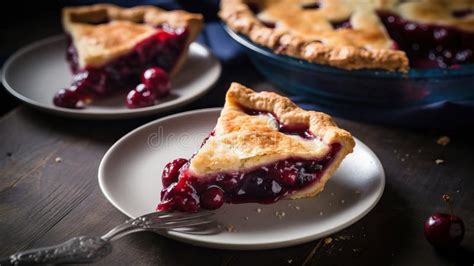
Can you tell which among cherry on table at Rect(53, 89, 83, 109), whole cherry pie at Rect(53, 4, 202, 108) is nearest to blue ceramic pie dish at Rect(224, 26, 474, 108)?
whole cherry pie at Rect(53, 4, 202, 108)

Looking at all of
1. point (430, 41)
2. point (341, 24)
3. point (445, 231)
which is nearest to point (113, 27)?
point (341, 24)

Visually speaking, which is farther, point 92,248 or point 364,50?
point 364,50

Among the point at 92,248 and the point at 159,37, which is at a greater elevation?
the point at 92,248

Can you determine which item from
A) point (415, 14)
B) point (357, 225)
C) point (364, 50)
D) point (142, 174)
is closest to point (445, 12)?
point (415, 14)

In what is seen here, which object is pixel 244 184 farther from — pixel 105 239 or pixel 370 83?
pixel 370 83

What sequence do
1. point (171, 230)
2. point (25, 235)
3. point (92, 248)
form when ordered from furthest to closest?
point (25, 235) < point (171, 230) < point (92, 248)

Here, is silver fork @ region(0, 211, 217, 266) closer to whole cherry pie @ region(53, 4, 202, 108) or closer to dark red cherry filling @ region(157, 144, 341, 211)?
dark red cherry filling @ region(157, 144, 341, 211)

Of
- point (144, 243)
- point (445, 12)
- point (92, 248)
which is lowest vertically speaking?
point (445, 12)

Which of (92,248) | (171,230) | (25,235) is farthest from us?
(25,235)

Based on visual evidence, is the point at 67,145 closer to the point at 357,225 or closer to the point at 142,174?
the point at 142,174
